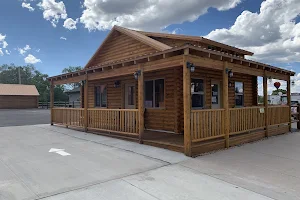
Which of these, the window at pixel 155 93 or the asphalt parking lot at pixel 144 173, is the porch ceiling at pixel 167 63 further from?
the asphalt parking lot at pixel 144 173

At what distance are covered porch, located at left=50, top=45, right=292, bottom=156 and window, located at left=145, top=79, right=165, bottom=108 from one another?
152 mm

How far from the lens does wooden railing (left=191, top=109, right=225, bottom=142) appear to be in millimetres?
6156

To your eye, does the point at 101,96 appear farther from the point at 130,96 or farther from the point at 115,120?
the point at 115,120

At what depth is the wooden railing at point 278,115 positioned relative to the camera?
368 inches

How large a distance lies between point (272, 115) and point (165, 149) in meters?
5.35

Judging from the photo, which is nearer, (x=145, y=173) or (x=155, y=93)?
(x=145, y=173)

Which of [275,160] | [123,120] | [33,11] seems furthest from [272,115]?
[33,11]

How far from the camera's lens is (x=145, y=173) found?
4605mm

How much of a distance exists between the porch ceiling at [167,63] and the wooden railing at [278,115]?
1.40 meters

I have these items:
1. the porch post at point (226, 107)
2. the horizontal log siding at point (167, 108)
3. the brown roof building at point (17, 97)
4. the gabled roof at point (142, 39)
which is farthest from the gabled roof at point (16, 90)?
the porch post at point (226, 107)

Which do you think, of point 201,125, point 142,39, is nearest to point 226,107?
point 201,125

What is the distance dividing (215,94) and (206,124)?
4.01m

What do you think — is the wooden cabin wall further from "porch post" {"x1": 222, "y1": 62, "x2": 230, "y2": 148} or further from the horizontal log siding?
"porch post" {"x1": 222, "y1": 62, "x2": 230, "y2": 148}

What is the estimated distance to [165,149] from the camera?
6.68 m
